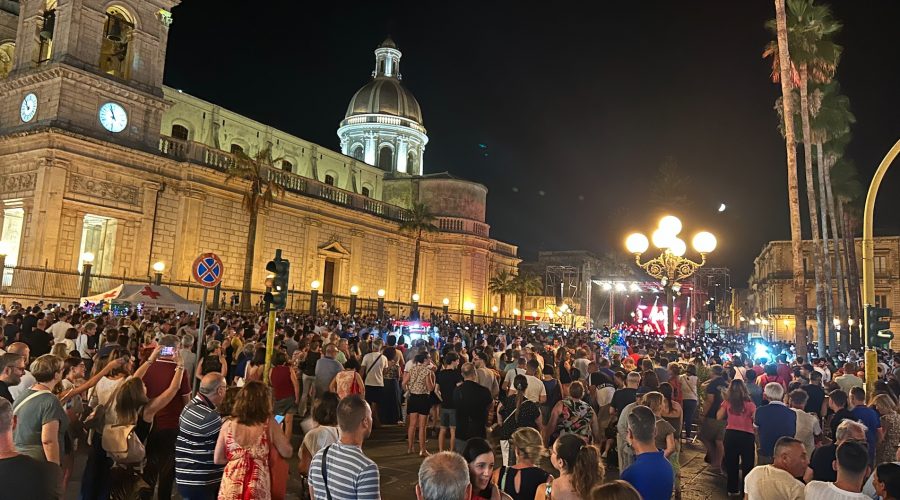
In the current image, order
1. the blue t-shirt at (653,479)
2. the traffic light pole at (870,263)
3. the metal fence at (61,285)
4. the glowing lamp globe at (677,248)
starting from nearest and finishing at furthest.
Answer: the blue t-shirt at (653,479) → the traffic light pole at (870,263) → the glowing lamp globe at (677,248) → the metal fence at (61,285)

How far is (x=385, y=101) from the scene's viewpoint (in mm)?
62906

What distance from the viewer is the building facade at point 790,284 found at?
208 feet

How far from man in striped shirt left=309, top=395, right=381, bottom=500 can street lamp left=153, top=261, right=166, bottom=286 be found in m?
27.5

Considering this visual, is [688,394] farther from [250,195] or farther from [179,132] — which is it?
[179,132]

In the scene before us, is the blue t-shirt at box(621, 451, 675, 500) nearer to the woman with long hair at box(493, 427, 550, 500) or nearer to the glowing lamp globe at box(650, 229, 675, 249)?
the woman with long hair at box(493, 427, 550, 500)

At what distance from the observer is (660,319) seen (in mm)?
49250

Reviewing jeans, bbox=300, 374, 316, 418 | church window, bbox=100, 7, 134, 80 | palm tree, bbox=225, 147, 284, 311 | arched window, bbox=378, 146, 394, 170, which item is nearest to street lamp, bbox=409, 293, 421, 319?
palm tree, bbox=225, 147, 284, 311

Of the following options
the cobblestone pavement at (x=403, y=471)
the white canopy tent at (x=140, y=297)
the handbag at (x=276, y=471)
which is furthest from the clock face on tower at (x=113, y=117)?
the handbag at (x=276, y=471)

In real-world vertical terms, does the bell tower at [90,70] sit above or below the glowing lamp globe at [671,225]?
above

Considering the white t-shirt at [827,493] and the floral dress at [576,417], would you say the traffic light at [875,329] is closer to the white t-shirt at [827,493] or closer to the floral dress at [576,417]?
the floral dress at [576,417]

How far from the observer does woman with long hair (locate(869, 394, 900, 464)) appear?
25.4 ft

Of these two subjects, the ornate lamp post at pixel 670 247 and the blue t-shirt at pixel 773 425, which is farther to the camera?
the ornate lamp post at pixel 670 247

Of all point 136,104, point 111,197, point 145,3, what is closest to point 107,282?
point 111,197

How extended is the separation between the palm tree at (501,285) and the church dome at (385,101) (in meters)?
18.2
